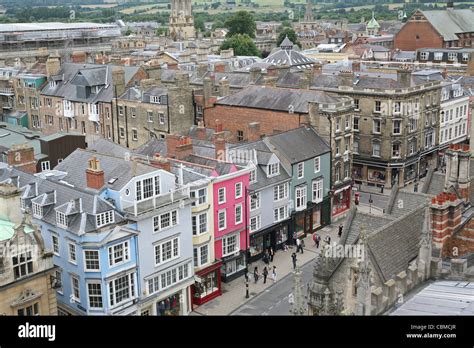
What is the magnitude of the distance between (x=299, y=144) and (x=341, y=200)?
834cm

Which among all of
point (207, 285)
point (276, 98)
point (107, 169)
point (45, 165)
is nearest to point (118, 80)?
point (276, 98)

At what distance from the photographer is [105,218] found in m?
31.2

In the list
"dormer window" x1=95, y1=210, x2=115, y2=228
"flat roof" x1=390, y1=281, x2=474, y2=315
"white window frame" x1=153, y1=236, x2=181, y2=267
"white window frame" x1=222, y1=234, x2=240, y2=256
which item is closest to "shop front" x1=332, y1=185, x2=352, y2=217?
"white window frame" x1=222, y1=234, x2=240, y2=256

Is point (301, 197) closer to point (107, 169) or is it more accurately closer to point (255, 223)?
point (255, 223)

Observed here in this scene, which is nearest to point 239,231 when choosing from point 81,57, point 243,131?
point 243,131

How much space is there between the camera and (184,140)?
43188 mm

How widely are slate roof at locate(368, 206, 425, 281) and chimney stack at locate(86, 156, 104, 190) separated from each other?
1611cm

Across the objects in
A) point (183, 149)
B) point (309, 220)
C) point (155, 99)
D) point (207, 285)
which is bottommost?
point (207, 285)

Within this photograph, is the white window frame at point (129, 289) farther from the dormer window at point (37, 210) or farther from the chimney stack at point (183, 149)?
the chimney stack at point (183, 149)

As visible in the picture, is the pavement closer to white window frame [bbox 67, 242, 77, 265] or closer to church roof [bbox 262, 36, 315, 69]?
white window frame [bbox 67, 242, 77, 265]

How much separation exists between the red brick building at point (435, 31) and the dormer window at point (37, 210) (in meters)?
98.1

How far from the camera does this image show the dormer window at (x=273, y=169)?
148 feet

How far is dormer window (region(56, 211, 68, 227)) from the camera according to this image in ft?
103
